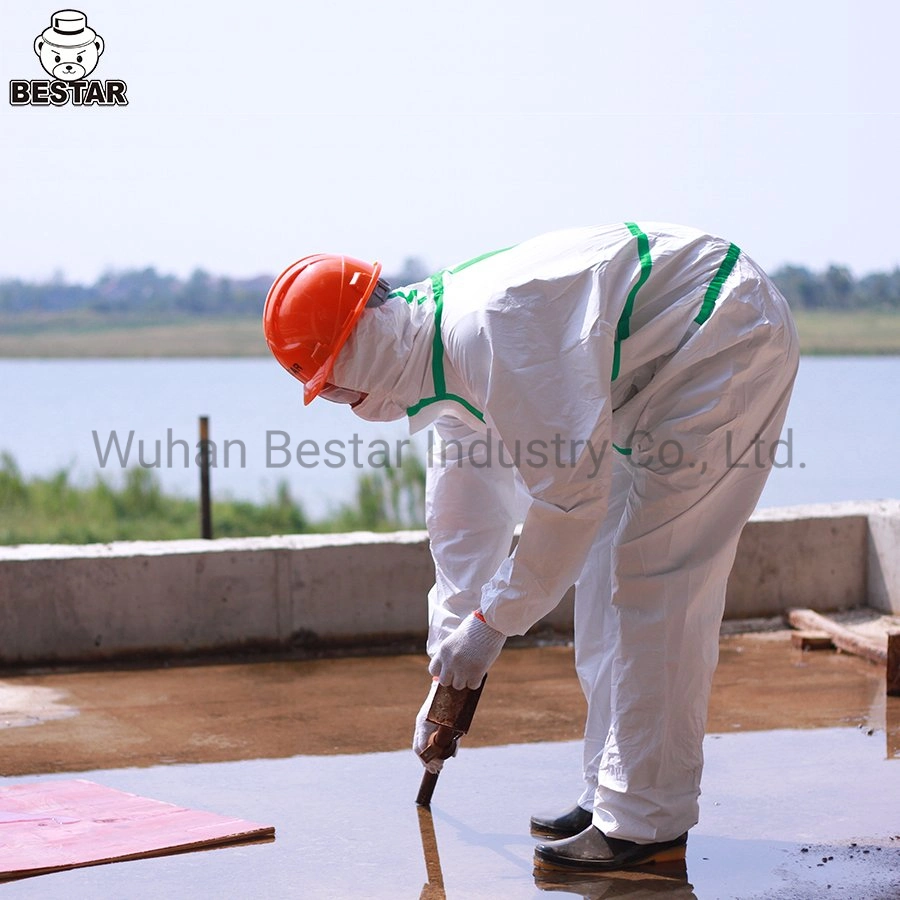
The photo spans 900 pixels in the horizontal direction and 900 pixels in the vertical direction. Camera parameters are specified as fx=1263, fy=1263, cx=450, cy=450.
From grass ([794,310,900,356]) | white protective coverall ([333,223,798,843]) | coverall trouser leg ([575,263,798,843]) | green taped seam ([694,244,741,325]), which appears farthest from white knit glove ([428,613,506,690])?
grass ([794,310,900,356])

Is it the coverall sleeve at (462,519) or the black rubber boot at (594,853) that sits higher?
the coverall sleeve at (462,519)

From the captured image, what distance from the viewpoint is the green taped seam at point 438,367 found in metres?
2.75

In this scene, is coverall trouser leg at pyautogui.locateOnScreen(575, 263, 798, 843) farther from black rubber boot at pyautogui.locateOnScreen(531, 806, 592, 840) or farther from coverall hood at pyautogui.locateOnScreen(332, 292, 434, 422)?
coverall hood at pyautogui.locateOnScreen(332, 292, 434, 422)

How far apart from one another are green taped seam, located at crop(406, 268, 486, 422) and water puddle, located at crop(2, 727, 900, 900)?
3.33ft

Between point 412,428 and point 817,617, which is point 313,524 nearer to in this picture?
point 817,617

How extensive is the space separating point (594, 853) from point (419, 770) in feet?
2.55

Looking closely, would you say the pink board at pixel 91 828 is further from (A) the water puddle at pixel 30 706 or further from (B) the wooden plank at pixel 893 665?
(B) the wooden plank at pixel 893 665

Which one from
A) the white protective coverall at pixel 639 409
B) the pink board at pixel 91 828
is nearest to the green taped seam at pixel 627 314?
the white protective coverall at pixel 639 409

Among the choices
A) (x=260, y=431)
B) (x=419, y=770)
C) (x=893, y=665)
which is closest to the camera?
(x=419, y=770)

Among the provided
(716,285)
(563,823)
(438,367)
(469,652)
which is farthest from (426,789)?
(716,285)

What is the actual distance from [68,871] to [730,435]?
5.70 feet

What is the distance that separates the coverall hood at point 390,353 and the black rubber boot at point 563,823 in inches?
42.5

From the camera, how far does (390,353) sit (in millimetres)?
2754

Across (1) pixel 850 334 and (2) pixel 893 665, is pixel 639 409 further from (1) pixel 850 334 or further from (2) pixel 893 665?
(1) pixel 850 334
